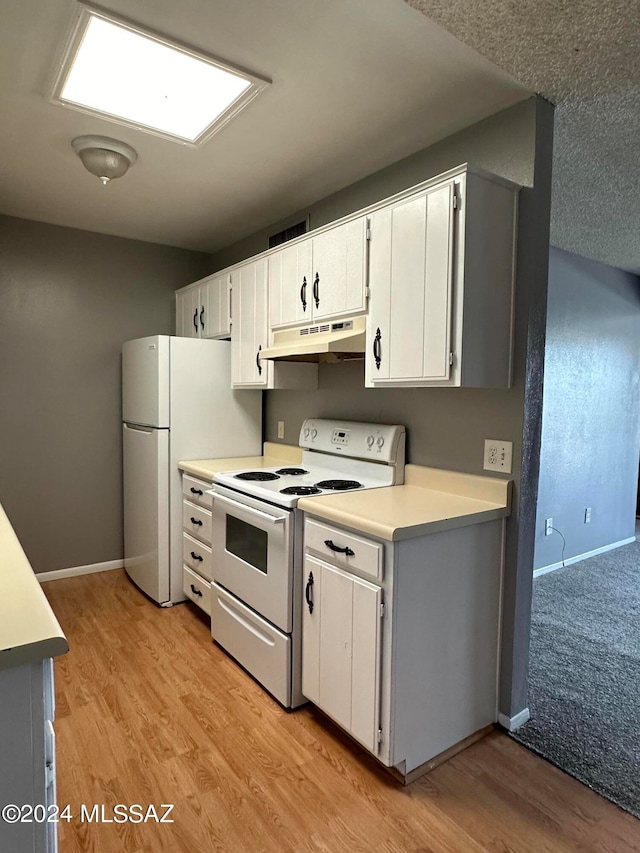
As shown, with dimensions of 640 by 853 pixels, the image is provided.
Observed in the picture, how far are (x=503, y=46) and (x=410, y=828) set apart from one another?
8.09 feet

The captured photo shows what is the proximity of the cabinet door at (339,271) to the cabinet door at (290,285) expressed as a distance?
5 cm

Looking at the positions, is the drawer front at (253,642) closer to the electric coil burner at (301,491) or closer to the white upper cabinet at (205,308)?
the electric coil burner at (301,491)

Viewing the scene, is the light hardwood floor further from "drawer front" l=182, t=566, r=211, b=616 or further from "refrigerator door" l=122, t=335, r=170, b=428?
"refrigerator door" l=122, t=335, r=170, b=428

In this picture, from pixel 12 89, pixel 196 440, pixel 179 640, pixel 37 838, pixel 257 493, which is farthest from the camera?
pixel 196 440

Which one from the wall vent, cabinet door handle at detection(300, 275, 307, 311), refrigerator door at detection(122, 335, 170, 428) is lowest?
refrigerator door at detection(122, 335, 170, 428)

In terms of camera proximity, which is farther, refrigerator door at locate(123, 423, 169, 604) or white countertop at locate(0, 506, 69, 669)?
refrigerator door at locate(123, 423, 169, 604)

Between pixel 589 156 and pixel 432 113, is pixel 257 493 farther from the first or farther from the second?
pixel 589 156

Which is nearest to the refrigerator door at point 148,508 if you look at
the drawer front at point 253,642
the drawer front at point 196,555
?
the drawer front at point 196,555

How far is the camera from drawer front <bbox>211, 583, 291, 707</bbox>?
2121 millimetres

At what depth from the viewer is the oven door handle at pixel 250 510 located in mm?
2082

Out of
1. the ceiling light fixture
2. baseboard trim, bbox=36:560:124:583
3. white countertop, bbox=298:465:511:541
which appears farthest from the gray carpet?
the ceiling light fixture

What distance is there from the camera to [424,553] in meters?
1.74

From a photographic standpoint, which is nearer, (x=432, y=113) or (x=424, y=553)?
(x=424, y=553)

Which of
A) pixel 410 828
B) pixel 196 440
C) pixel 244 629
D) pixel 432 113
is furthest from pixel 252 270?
pixel 410 828
